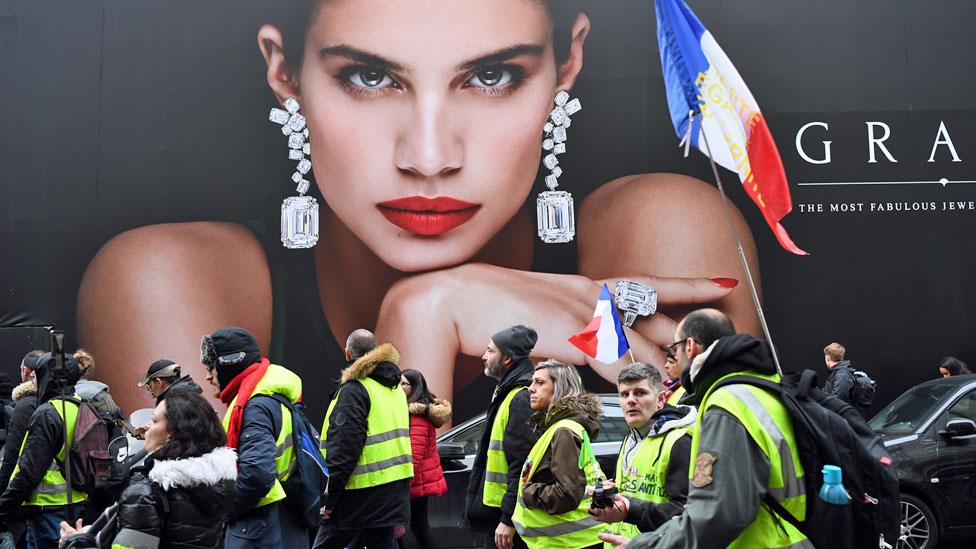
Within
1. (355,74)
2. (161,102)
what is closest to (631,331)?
(355,74)

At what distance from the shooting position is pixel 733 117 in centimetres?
455

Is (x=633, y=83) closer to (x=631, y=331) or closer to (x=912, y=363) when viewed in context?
(x=631, y=331)

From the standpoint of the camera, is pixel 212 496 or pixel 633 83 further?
pixel 633 83

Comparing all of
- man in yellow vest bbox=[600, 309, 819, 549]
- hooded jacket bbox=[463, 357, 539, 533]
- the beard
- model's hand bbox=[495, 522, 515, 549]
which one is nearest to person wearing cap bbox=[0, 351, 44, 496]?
hooded jacket bbox=[463, 357, 539, 533]

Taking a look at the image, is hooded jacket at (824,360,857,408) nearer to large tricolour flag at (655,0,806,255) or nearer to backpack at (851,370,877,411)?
backpack at (851,370,877,411)

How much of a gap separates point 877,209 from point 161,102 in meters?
8.61

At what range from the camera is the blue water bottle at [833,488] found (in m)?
3.07

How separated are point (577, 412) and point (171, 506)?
1894 millimetres

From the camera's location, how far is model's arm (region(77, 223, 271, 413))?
11.7 meters

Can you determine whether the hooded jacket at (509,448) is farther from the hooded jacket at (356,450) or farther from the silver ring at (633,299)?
the silver ring at (633,299)

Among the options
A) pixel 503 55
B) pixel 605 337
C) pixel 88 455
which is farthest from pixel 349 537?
pixel 503 55

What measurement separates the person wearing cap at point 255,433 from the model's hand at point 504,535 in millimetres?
1031

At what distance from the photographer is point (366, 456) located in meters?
6.00

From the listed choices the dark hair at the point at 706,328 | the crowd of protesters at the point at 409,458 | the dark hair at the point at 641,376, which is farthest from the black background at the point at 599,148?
the dark hair at the point at 706,328
